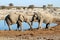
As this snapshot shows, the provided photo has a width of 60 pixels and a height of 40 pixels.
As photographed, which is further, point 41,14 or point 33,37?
point 41,14

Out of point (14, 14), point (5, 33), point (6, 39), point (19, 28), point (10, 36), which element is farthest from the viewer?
point (19, 28)

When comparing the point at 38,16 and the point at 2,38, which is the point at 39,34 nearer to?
the point at 2,38

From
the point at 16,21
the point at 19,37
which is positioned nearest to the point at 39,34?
the point at 19,37

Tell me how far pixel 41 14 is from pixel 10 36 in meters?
5.78

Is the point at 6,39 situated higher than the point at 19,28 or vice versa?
the point at 6,39

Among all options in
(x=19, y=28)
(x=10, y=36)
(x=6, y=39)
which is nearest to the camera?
(x=6, y=39)

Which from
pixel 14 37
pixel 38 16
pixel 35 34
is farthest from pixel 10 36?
pixel 38 16

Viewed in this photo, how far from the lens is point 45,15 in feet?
78.2

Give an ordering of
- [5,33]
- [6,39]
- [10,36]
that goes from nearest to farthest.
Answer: [6,39]
[10,36]
[5,33]

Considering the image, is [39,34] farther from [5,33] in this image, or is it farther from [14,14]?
[14,14]

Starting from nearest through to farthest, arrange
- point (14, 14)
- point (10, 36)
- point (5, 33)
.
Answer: point (10, 36)
point (5, 33)
point (14, 14)

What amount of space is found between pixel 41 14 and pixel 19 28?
7.36 ft

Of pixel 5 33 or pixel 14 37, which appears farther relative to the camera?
pixel 5 33

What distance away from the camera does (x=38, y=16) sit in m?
23.7
